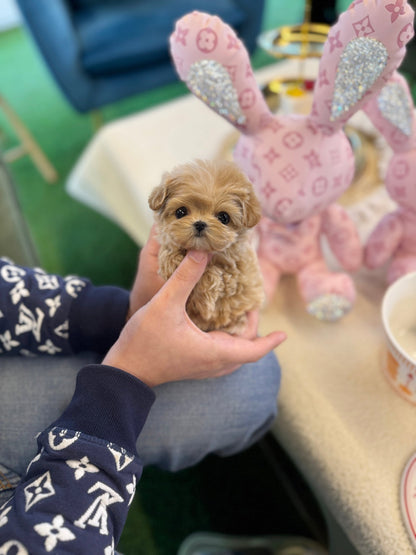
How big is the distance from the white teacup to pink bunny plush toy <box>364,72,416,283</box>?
0.08 meters

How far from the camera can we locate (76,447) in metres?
0.45

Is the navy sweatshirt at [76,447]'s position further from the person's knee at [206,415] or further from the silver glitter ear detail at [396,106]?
the silver glitter ear detail at [396,106]

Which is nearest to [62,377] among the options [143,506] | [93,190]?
[143,506]

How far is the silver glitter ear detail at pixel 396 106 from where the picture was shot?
22.7 inches

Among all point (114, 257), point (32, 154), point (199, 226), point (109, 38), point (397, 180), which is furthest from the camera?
point (32, 154)

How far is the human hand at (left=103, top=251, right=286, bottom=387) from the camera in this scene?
46 centimetres

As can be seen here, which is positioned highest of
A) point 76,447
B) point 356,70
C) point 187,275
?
point 356,70

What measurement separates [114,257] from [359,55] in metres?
1.05

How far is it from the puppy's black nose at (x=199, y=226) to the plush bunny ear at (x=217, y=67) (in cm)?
20

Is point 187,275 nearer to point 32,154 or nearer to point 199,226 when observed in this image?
point 199,226

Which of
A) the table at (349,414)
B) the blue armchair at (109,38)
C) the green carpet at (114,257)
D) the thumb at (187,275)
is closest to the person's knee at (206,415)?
the table at (349,414)

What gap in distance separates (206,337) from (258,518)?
54 cm

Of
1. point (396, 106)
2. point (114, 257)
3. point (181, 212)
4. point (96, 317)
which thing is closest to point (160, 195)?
point (181, 212)

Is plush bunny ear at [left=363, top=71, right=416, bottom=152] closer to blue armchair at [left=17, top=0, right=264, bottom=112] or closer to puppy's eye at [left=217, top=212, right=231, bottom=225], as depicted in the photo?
puppy's eye at [left=217, top=212, right=231, bottom=225]
